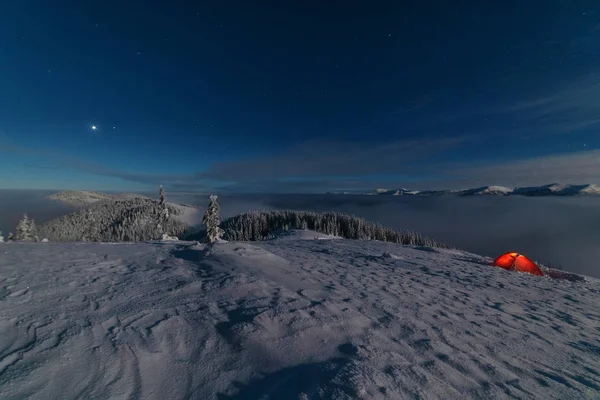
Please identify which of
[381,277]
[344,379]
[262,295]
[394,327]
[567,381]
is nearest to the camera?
[344,379]

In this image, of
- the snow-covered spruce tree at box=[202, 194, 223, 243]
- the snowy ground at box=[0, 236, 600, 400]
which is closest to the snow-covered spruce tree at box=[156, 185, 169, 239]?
the snow-covered spruce tree at box=[202, 194, 223, 243]

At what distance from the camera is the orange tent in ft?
43.7

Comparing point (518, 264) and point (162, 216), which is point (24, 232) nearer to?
point (162, 216)

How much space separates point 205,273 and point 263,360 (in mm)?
4634

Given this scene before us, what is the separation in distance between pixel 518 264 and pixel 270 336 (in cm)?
1535

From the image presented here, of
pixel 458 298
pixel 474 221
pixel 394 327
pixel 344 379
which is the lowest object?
pixel 474 221

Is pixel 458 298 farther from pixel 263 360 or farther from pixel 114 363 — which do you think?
pixel 114 363

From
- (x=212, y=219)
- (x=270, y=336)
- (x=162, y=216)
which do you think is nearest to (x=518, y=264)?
(x=270, y=336)

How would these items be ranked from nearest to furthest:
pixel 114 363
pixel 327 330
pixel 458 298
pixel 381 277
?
pixel 114 363, pixel 327 330, pixel 458 298, pixel 381 277

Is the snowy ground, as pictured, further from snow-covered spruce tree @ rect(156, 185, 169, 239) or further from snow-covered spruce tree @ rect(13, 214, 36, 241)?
snow-covered spruce tree @ rect(13, 214, 36, 241)

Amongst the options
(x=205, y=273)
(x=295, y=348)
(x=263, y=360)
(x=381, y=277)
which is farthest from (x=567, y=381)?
(x=205, y=273)

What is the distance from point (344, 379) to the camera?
323 centimetres

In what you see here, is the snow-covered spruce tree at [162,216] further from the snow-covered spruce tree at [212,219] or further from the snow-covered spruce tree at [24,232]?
the snow-covered spruce tree at [24,232]

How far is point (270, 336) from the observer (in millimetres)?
4246
